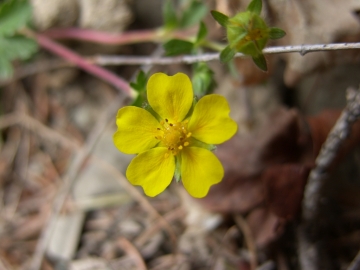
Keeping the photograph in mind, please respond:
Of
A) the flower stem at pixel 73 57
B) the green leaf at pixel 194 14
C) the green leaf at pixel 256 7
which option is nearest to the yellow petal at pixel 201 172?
the green leaf at pixel 256 7

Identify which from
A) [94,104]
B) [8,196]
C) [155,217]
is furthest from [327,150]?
[8,196]

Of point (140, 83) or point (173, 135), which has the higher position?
point (140, 83)

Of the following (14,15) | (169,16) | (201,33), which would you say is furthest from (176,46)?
(14,15)

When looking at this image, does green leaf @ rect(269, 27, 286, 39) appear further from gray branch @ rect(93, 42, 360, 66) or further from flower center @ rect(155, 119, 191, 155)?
flower center @ rect(155, 119, 191, 155)

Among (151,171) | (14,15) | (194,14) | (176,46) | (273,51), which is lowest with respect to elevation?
(151,171)

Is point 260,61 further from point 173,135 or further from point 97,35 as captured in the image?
point 97,35

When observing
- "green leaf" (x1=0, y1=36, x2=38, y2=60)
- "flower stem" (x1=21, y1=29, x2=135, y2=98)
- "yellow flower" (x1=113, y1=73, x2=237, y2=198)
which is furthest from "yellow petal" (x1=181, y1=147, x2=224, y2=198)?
"green leaf" (x1=0, y1=36, x2=38, y2=60)
